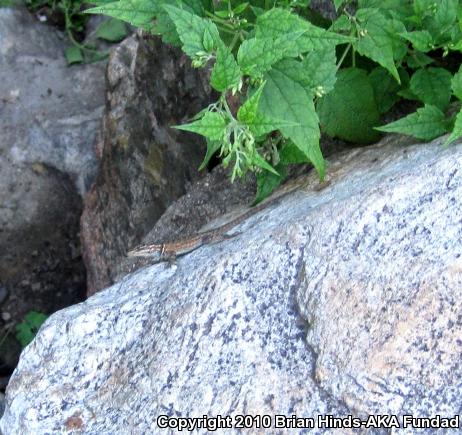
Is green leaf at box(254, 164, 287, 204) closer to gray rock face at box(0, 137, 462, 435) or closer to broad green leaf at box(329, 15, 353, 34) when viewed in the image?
gray rock face at box(0, 137, 462, 435)

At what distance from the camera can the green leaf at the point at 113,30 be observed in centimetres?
494

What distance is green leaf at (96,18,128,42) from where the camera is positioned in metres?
4.94

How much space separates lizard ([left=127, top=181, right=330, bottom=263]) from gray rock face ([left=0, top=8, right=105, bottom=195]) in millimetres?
1760

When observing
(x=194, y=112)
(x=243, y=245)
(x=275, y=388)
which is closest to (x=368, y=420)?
(x=275, y=388)

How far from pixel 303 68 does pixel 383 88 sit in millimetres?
544

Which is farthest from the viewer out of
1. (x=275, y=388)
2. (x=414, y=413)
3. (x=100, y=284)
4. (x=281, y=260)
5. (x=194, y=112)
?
(x=100, y=284)

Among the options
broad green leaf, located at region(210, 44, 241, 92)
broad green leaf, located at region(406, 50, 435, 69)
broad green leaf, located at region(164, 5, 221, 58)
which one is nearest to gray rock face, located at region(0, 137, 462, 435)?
broad green leaf, located at region(406, 50, 435, 69)

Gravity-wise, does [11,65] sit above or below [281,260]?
above

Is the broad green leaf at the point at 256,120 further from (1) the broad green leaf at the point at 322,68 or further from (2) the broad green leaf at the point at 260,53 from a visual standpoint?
(1) the broad green leaf at the point at 322,68

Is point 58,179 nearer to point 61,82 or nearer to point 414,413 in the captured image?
point 61,82

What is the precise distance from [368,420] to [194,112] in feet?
7.40

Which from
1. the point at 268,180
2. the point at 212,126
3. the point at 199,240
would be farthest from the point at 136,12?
the point at 199,240

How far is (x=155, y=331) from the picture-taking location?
92.8 inches

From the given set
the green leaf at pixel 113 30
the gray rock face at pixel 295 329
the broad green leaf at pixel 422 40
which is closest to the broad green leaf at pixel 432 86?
the broad green leaf at pixel 422 40
